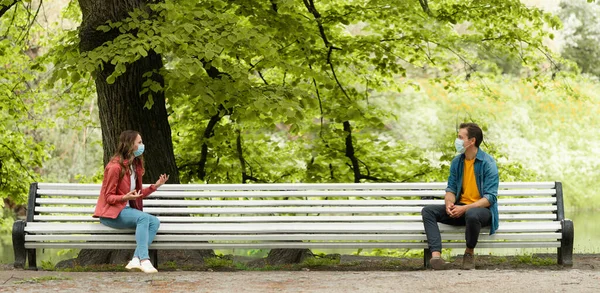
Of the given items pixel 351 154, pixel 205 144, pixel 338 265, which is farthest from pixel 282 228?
pixel 351 154

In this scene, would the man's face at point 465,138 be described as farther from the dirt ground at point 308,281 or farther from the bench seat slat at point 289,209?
the dirt ground at point 308,281

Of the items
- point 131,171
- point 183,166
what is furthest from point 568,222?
point 183,166

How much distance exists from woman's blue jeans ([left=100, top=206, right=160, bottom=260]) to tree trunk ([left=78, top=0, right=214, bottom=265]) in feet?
4.95

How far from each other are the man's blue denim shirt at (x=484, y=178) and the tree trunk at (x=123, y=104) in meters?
2.82

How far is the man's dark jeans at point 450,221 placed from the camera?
242 inches

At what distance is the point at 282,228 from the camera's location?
6.43m

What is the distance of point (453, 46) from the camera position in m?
11.0

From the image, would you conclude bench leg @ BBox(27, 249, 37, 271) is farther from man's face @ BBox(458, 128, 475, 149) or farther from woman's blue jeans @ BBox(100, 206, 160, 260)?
man's face @ BBox(458, 128, 475, 149)

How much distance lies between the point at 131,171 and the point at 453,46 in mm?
5883

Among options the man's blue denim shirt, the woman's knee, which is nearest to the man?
the man's blue denim shirt

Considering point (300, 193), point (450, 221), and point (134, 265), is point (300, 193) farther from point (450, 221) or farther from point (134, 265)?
point (134, 265)

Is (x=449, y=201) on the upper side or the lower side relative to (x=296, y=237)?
upper

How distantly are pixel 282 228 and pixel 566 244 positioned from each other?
2.17 meters

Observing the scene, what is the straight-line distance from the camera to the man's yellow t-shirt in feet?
20.8
